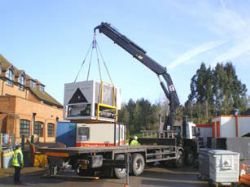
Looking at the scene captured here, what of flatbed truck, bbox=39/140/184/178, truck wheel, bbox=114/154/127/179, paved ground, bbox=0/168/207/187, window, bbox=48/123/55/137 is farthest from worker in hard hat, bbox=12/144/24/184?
window, bbox=48/123/55/137

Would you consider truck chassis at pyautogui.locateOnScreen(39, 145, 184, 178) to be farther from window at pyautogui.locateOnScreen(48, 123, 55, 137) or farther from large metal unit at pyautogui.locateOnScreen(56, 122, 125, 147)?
window at pyautogui.locateOnScreen(48, 123, 55, 137)

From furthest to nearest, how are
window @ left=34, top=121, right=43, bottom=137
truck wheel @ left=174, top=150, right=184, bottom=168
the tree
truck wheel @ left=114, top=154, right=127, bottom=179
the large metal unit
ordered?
the tree → window @ left=34, top=121, right=43, bottom=137 → the large metal unit → truck wheel @ left=174, top=150, right=184, bottom=168 → truck wheel @ left=114, top=154, right=127, bottom=179

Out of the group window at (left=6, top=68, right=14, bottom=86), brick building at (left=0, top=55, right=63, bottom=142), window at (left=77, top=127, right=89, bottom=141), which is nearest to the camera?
window at (left=77, top=127, right=89, bottom=141)

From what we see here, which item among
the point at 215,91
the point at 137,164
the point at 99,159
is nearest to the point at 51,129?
the point at 137,164

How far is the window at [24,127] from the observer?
3545 centimetres

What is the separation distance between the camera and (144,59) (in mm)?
24125

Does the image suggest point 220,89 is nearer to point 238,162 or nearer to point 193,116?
point 193,116

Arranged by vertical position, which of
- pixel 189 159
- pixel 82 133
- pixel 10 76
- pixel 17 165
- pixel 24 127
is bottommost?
pixel 189 159

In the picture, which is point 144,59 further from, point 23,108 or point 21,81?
point 21,81

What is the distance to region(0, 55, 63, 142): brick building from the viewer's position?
33812mm

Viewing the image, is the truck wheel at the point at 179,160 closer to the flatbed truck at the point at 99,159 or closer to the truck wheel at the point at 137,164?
the flatbed truck at the point at 99,159

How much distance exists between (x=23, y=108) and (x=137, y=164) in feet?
69.0

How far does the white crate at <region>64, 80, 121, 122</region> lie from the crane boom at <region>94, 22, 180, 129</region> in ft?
23.7

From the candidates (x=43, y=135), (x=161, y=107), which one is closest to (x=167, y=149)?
(x=43, y=135)
